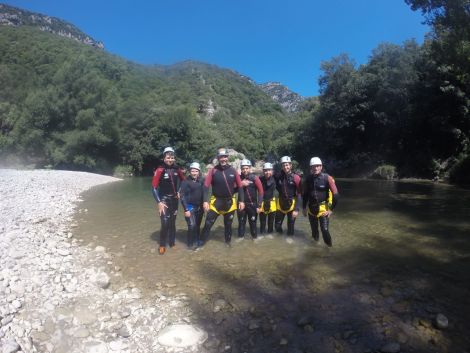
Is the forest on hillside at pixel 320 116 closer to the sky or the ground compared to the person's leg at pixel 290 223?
closer to the sky

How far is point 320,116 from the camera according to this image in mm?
41188

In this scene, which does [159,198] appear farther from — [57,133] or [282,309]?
[57,133]

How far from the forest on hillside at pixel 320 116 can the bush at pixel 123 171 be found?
0.76 meters

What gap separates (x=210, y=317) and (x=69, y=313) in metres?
2.03

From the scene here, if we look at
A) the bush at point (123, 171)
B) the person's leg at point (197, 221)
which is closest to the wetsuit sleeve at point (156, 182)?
the person's leg at point (197, 221)

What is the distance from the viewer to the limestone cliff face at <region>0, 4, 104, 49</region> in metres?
122

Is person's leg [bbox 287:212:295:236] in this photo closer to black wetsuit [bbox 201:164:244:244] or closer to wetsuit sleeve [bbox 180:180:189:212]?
black wetsuit [bbox 201:164:244:244]

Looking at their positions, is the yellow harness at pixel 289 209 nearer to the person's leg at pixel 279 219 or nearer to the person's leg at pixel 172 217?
the person's leg at pixel 279 219

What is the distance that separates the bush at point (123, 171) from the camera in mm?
44906

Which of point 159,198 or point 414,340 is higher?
point 159,198

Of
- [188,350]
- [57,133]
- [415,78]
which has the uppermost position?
[415,78]

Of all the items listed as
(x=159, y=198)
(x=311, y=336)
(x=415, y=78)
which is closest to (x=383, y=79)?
(x=415, y=78)

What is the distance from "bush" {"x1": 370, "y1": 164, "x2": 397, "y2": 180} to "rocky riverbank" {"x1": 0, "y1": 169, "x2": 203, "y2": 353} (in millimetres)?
29429

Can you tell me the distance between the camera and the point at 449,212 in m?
12.3
